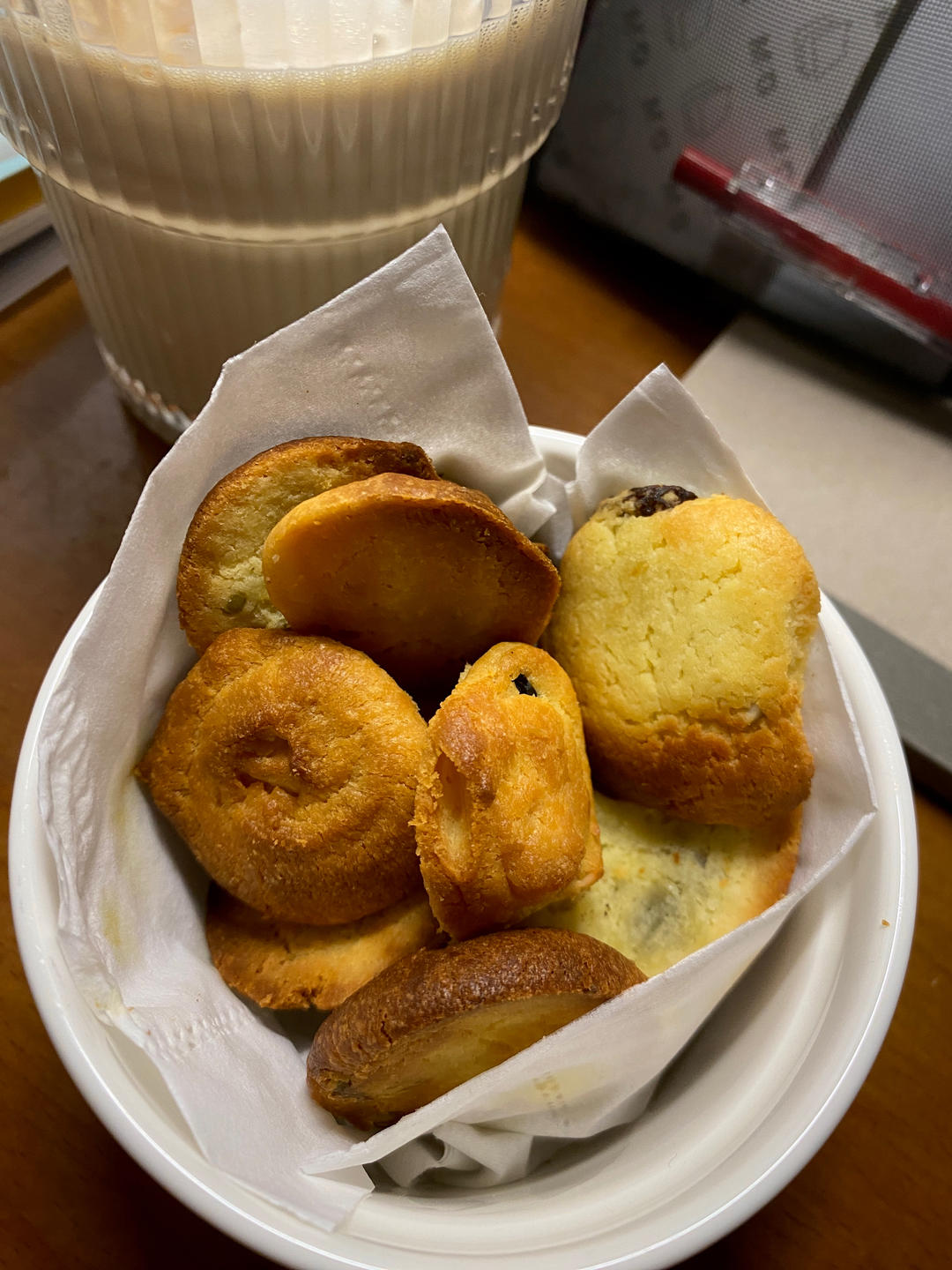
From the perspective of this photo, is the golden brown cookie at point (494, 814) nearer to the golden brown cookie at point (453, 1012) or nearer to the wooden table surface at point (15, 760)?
the golden brown cookie at point (453, 1012)

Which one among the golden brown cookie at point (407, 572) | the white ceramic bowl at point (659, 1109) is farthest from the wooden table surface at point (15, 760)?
the golden brown cookie at point (407, 572)

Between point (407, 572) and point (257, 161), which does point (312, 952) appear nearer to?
point (407, 572)

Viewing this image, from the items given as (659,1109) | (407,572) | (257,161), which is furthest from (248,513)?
(659,1109)

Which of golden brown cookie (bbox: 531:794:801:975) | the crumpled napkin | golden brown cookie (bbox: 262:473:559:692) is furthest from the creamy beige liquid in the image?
golden brown cookie (bbox: 531:794:801:975)

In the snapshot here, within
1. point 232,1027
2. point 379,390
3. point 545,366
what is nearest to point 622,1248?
point 232,1027

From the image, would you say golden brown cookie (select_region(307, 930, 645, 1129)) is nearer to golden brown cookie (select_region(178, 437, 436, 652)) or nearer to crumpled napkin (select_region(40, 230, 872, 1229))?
crumpled napkin (select_region(40, 230, 872, 1229))
